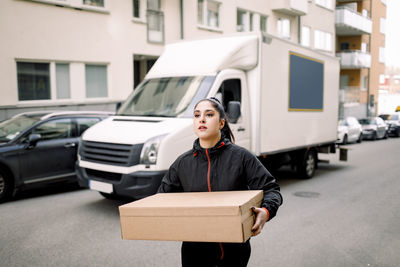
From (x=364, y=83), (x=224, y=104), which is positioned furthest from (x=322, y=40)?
(x=224, y=104)

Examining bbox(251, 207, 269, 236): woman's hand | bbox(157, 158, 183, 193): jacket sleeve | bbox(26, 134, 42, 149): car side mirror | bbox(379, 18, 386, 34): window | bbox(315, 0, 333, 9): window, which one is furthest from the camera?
bbox(379, 18, 386, 34): window

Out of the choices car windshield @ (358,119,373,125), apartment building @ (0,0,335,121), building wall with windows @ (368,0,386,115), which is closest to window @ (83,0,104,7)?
apartment building @ (0,0,335,121)

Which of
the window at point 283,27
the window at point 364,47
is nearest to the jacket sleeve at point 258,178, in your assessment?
the window at point 283,27

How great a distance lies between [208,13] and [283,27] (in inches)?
300

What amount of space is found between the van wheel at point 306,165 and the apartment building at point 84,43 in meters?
9.04

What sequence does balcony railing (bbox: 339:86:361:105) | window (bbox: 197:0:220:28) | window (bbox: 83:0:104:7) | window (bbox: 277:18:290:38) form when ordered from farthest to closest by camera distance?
balcony railing (bbox: 339:86:361:105)
window (bbox: 277:18:290:38)
window (bbox: 197:0:220:28)
window (bbox: 83:0:104:7)

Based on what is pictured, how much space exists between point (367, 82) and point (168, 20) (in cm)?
2643

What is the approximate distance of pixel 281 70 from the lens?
28.1 ft

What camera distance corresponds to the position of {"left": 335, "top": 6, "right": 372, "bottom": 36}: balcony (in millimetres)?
31734

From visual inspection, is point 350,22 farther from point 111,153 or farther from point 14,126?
point 111,153

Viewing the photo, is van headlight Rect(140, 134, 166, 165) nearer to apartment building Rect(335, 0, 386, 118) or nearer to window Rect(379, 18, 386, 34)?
Result: apartment building Rect(335, 0, 386, 118)

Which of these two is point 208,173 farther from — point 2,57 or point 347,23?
point 347,23

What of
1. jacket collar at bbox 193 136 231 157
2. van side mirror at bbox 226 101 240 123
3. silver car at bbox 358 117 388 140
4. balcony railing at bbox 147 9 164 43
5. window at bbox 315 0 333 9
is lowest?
silver car at bbox 358 117 388 140

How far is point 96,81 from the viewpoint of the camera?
16.2 metres
